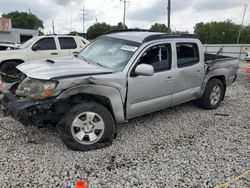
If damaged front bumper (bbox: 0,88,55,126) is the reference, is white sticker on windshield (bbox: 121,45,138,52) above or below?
above

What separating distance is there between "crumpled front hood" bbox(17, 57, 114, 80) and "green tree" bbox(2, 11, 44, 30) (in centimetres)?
8820

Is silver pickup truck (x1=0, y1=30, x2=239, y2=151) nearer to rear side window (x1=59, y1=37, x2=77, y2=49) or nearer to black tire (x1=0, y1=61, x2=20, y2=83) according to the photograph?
black tire (x1=0, y1=61, x2=20, y2=83)

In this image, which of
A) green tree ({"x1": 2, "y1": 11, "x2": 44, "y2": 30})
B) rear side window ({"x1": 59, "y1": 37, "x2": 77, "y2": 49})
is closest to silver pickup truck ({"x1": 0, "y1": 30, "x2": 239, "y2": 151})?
rear side window ({"x1": 59, "y1": 37, "x2": 77, "y2": 49})

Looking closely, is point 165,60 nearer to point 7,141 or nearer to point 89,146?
point 89,146

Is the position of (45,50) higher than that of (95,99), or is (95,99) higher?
(45,50)

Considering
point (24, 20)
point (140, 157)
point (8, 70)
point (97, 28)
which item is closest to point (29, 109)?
point (140, 157)

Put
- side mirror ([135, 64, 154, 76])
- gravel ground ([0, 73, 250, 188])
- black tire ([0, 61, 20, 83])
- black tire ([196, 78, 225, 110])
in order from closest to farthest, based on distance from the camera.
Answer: gravel ground ([0, 73, 250, 188]) < side mirror ([135, 64, 154, 76]) < black tire ([196, 78, 225, 110]) < black tire ([0, 61, 20, 83])

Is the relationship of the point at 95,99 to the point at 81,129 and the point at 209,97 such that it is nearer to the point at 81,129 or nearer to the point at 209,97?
the point at 81,129

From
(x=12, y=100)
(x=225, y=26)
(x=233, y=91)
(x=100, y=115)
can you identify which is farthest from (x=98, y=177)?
(x=225, y=26)

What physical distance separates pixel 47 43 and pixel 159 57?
6.12 m

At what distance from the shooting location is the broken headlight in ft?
10.7

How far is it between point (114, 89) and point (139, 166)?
122 centimetres

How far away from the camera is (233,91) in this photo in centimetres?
805

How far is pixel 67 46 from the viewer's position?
373 inches
